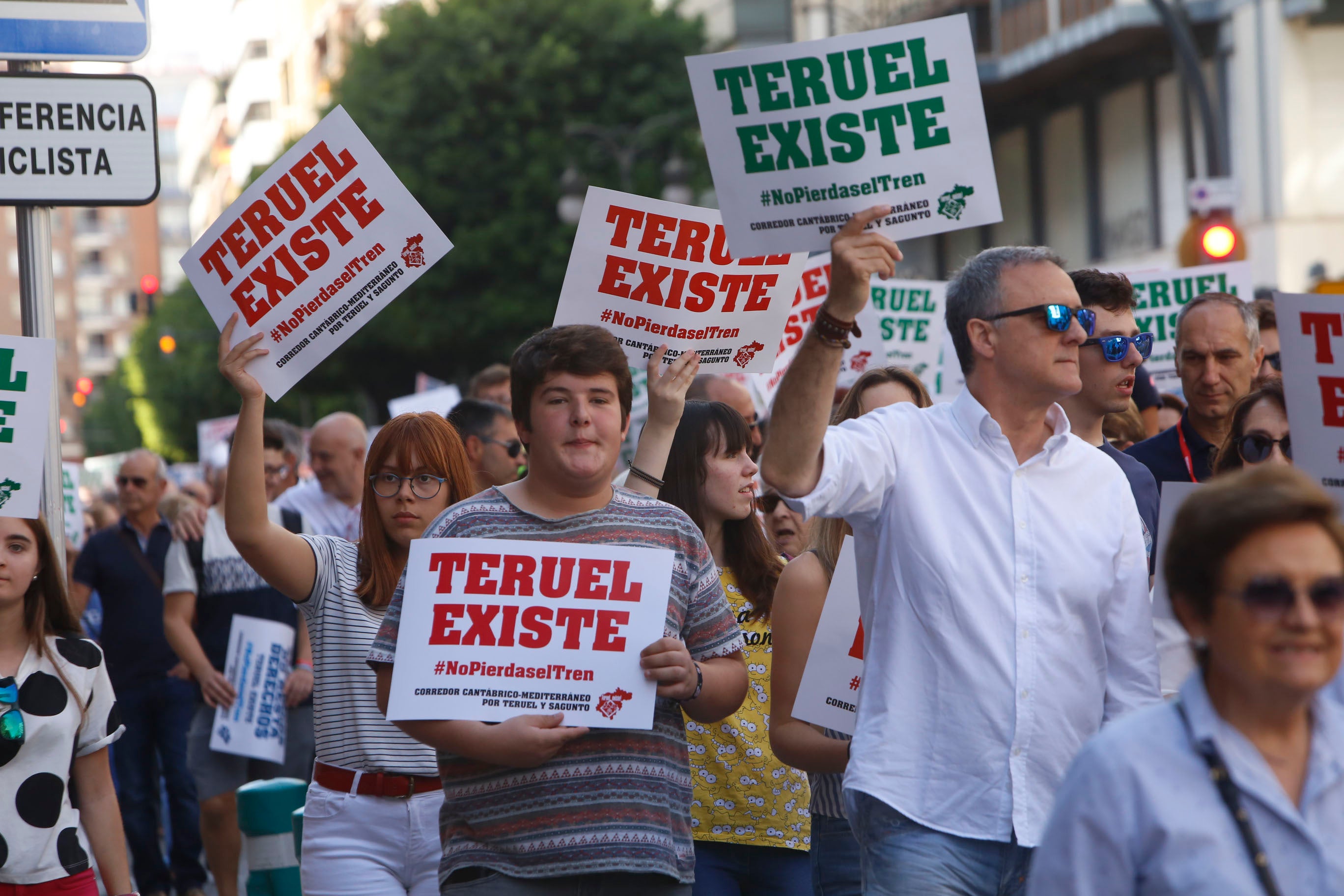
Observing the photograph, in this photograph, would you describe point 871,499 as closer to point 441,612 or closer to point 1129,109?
point 441,612

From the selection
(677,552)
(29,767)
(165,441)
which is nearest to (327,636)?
(29,767)

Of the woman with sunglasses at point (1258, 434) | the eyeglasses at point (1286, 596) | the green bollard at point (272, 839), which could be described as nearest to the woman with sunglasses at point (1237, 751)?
the eyeglasses at point (1286, 596)

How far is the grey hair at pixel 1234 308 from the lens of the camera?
5.63m

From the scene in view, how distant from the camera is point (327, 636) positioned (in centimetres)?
446

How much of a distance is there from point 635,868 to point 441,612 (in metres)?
0.67

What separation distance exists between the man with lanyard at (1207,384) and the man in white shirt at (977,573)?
6.44 ft

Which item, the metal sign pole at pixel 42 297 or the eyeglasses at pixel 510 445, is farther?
the eyeglasses at pixel 510 445

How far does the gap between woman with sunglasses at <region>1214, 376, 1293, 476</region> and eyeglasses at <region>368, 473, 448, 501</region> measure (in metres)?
2.06

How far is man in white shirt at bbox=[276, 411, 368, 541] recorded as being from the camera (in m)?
8.09

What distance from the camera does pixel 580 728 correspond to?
3494mm

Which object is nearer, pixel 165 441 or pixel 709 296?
pixel 709 296

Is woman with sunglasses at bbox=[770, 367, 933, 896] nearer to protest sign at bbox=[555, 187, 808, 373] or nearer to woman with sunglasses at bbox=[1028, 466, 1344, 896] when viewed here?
protest sign at bbox=[555, 187, 808, 373]

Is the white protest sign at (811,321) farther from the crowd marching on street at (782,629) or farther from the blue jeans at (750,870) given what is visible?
the blue jeans at (750,870)

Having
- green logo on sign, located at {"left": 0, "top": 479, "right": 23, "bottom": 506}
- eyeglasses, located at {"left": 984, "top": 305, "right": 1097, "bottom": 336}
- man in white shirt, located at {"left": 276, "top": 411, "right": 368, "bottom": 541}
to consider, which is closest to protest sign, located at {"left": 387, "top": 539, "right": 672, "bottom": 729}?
eyeglasses, located at {"left": 984, "top": 305, "right": 1097, "bottom": 336}
